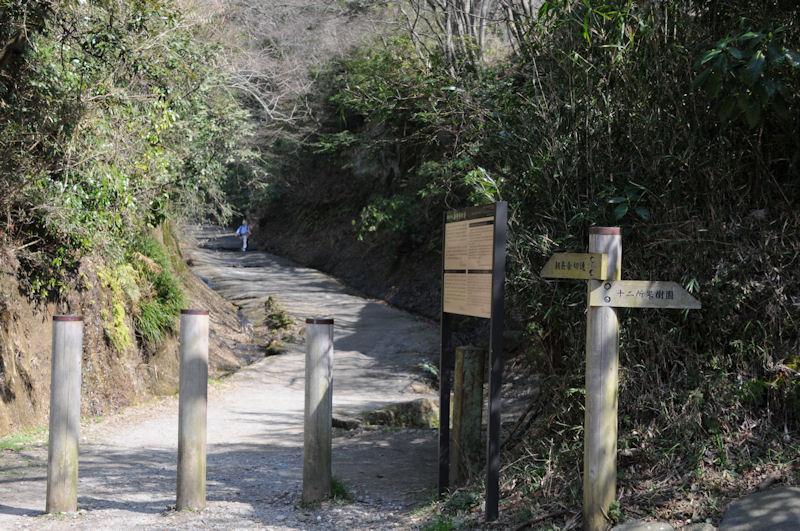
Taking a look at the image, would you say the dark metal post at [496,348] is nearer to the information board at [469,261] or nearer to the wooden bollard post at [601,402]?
the information board at [469,261]

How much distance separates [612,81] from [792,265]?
5.98 ft

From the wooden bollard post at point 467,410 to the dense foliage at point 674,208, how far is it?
46 centimetres

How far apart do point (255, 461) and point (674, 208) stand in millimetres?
4897

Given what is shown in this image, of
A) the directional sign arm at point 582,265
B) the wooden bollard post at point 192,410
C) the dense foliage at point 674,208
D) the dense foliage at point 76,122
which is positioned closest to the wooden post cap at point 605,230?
the directional sign arm at point 582,265

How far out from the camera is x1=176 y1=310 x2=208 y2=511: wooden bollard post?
523 cm

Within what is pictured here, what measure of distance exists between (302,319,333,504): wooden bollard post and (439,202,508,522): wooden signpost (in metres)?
0.88

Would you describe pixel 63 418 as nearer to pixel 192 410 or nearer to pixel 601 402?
pixel 192 410

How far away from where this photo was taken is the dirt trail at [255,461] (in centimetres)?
525

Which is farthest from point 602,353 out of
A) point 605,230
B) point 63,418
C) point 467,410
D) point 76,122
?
point 76,122

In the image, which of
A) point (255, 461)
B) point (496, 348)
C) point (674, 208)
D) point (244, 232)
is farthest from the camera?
point (244, 232)

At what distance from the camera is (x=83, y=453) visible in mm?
7633

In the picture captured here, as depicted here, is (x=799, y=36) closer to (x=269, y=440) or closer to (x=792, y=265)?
(x=792, y=265)

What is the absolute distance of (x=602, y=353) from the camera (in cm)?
433

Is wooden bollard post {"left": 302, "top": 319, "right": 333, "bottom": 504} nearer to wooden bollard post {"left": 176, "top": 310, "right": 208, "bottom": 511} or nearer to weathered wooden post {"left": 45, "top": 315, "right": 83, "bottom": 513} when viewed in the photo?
wooden bollard post {"left": 176, "top": 310, "right": 208, "bottom": 511}
